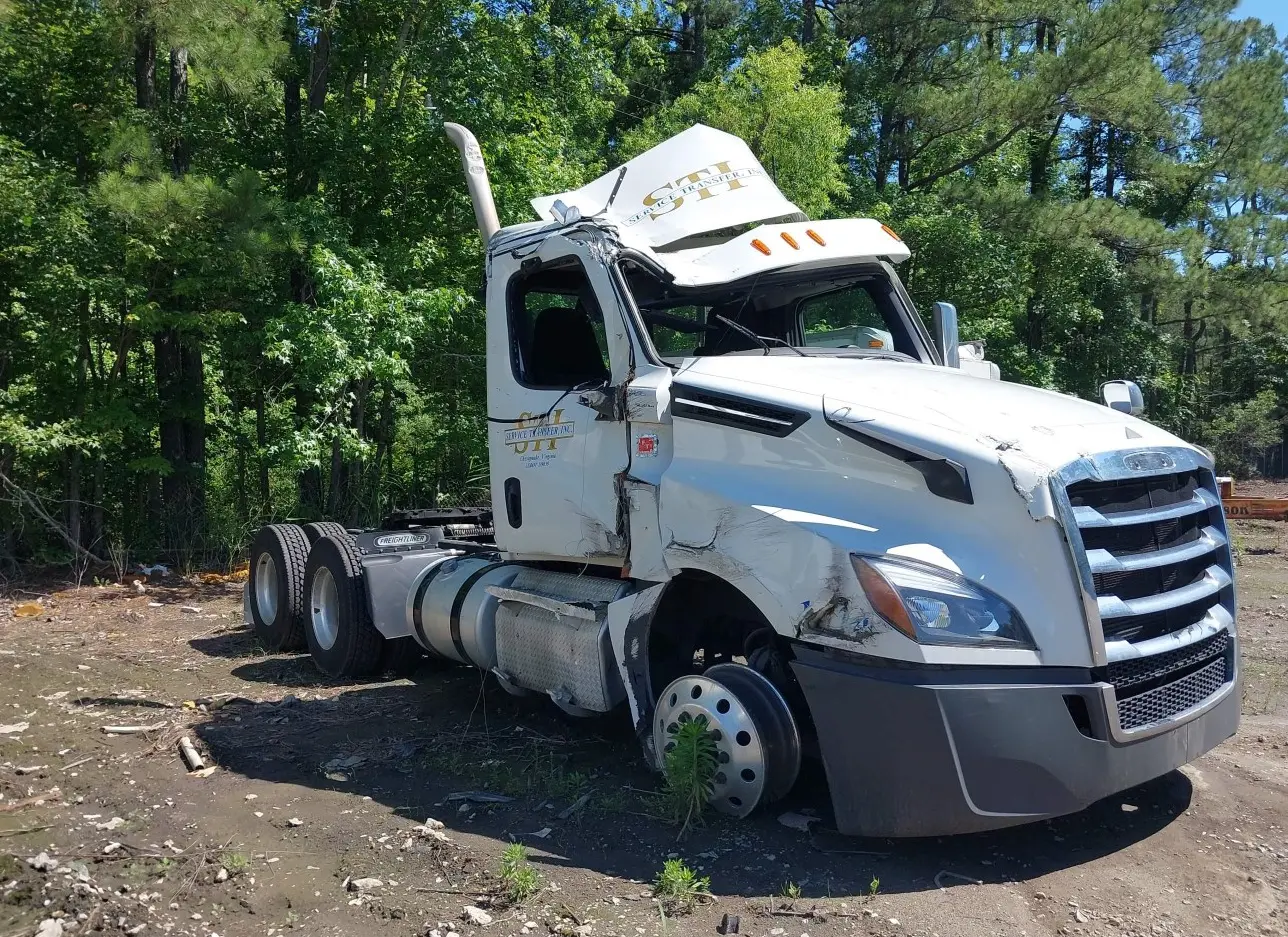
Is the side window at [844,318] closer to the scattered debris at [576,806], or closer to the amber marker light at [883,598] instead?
the amber marker light at [883,598]

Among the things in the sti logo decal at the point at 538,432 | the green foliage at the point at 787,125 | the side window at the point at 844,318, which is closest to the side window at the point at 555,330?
the sti logo decal at the point at 538,432

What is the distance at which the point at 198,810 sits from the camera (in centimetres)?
504

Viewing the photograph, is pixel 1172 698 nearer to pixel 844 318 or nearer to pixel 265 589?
pixel 844 318

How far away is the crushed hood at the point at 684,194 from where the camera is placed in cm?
560

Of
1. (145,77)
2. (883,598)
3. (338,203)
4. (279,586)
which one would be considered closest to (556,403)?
(883,598)

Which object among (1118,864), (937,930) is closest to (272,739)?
(937,930)

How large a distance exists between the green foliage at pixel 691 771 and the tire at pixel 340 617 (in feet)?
12.0

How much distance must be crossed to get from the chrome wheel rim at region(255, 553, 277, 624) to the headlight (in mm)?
6308

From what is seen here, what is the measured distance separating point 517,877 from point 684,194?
3582 millimetres

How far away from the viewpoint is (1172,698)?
13.8 feet

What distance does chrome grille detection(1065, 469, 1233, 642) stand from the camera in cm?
400

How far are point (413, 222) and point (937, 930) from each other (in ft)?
43.5

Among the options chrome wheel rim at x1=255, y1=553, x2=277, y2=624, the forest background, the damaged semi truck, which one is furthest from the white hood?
the forest background

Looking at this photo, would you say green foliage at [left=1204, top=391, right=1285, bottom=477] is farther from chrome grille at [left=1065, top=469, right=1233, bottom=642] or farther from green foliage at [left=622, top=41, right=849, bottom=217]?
chrome grille at [left=1065, top=469, right=1233, bottom=642]
